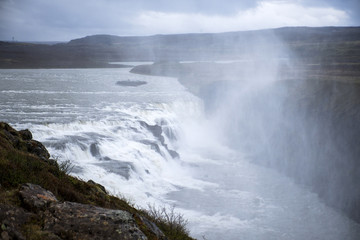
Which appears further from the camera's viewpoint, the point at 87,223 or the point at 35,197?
the point at 35,197

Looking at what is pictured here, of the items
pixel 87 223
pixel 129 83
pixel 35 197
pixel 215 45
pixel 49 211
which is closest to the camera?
pixel 87 223

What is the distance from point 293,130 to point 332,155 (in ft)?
19.4

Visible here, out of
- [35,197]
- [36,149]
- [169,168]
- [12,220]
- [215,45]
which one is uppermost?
[215,45]

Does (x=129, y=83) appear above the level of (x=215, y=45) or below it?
below

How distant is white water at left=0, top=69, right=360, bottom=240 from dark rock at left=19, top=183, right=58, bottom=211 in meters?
7.58

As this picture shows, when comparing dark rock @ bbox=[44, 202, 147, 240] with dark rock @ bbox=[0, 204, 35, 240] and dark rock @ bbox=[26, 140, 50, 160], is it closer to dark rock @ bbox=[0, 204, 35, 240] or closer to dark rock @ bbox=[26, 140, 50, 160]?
dark rock @ bbox=[0, 204, 35, 240]

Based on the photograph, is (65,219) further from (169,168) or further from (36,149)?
(169,168)

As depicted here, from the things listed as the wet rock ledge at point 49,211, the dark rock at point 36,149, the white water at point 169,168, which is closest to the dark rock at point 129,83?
the white water at point 169,168

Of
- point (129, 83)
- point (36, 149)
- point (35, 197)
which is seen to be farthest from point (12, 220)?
point (129, 83)

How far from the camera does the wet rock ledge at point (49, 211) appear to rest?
15.2 feet

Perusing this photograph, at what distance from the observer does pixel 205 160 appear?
1076 inches

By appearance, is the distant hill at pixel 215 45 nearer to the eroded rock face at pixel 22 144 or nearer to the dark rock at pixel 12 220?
the eroded rock face at pixel 22 144

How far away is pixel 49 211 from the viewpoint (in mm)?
5129

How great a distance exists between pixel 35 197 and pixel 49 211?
1.25 ft
